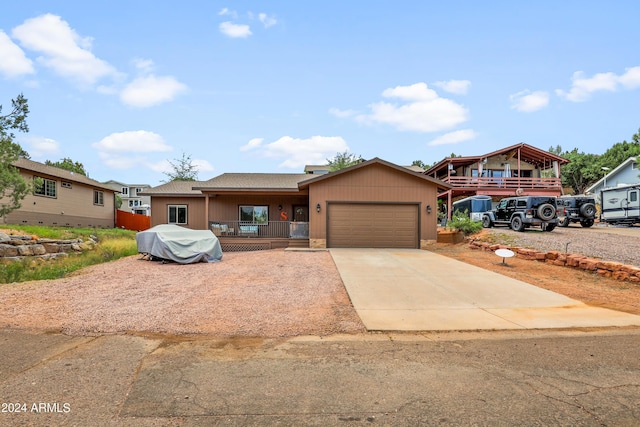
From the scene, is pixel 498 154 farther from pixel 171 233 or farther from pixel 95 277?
pixel 95 277

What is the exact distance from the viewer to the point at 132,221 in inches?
1083

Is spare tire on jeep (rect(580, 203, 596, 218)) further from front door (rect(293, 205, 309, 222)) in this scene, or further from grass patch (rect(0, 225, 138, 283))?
grass patch (rect(0, 225, 138, 283))

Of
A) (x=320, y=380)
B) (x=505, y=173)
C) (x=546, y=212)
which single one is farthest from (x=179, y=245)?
(x=505, y=173)

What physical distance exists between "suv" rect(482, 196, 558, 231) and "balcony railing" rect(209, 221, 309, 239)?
11648mm

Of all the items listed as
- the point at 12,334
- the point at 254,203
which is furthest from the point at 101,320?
the point at 254,203

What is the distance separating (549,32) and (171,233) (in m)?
18.1

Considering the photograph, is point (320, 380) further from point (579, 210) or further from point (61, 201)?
point (61, 201)

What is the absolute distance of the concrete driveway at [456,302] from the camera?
567cm

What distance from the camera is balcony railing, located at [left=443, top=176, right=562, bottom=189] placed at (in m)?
29.5

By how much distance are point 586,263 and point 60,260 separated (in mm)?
19667

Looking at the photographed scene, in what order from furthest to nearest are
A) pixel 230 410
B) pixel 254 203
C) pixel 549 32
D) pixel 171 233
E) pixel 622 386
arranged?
pixel 254 203, pixel 549 32, pixel 171 233, pixel 622 386, pixel 230 410

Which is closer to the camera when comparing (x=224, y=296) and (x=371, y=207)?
(x=224, y=296)

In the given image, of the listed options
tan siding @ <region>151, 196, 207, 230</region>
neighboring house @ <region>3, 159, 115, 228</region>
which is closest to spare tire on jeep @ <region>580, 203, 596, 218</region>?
tan siding @ <region>151, 196, 207, 230</region>

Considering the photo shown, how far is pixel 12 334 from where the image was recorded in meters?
4.89
